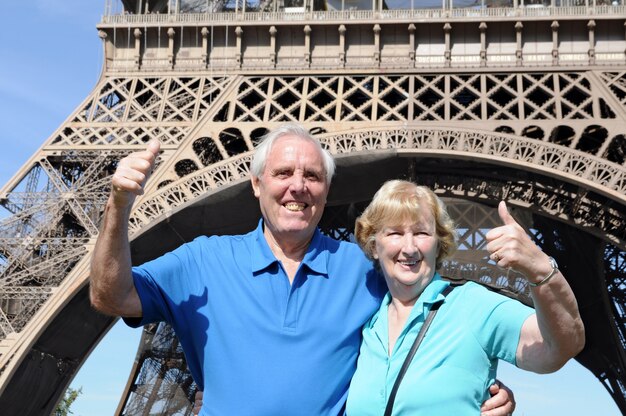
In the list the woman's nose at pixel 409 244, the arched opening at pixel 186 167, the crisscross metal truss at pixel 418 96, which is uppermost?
the crisscross metal truss at pixel 418 96

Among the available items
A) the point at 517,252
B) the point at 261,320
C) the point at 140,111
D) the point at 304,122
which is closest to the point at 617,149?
the point at 304,122

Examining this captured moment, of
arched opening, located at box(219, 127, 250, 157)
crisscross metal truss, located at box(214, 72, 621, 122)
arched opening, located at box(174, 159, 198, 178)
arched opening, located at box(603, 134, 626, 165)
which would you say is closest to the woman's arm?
crisscross metal truss, located at box(214, 72, 621, 122)

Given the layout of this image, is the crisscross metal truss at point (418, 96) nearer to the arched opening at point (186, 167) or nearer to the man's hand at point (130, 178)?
the arched opening at point (186, 167)

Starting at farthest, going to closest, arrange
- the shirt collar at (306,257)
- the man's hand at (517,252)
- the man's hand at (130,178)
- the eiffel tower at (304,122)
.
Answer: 1. the eiffel tower at (304,122)
2. the shirt collar at (306,257)
3. the man's hand at (130,178)
4. the man's hand at (517,252)

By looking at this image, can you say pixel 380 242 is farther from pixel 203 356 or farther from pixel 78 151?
pixel 78 151

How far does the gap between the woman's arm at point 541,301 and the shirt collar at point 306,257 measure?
0.94 m

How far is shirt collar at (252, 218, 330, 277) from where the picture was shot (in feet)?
12.3

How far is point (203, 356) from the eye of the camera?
3.66 m

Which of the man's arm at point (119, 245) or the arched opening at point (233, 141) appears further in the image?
the arched opening at point (233, 141)

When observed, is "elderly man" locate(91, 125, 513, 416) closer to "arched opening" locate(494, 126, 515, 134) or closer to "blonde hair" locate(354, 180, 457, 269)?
"blonde hair" locate(354, 180, 457, 269)

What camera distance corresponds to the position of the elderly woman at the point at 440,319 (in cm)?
291

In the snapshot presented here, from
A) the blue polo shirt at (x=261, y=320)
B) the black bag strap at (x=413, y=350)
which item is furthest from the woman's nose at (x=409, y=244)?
the blue polo shirt at (x=261, y=320)

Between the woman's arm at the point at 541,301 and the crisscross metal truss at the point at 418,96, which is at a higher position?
the crisscross metal truss at the point at 418,96

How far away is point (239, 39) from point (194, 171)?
3.28 metres
